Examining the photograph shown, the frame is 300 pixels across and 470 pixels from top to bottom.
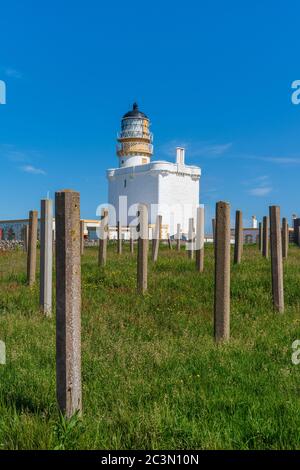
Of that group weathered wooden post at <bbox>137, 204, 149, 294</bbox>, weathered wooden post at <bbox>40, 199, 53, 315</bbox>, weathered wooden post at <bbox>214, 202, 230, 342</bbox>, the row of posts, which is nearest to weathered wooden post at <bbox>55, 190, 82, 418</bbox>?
the row of posts

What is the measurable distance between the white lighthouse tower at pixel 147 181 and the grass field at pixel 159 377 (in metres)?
49.2

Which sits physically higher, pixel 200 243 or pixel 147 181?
pixel 147 181

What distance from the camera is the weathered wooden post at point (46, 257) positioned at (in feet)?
30.6

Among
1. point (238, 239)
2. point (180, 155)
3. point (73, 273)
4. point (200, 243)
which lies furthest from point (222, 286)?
point (180, 155)

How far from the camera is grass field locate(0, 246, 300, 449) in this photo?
150 inches

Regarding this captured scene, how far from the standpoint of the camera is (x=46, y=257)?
966cm

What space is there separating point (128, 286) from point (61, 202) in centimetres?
802

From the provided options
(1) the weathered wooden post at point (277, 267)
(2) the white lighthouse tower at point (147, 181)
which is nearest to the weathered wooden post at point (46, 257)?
(1) the weathered wooden post at point (277, 267)

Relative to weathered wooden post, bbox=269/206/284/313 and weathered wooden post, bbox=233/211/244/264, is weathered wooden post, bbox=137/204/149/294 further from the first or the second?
weathered wooden post, bbox=233/211/244/264

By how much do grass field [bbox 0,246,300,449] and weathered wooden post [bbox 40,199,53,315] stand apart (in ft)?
1.11

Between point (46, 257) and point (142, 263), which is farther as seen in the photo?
point (142, 263)

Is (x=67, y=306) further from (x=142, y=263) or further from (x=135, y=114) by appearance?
(x=135, y=114)

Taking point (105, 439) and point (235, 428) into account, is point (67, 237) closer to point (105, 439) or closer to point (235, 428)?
point (105, 439)

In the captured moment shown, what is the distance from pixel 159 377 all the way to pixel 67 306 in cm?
182
